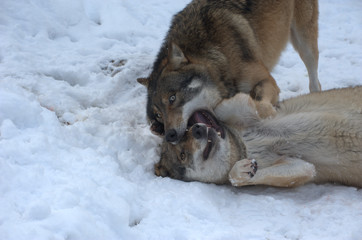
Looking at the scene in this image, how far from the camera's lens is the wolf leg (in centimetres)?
321

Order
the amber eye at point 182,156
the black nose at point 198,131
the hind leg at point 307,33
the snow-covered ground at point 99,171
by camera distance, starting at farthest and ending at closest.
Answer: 1. the hind leg at point 307,33
2. the amber eye at point 182,156
3. the black nose at point 198,131
4. the snow-covered ground at point 99,171

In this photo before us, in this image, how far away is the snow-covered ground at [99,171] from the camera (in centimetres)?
232

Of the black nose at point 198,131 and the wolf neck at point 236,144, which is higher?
the black nose at point 198,131

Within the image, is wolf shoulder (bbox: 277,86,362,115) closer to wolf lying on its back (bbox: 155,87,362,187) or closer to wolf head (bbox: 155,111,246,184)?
wolf lying on its back (bbox: 155,87,362,187)

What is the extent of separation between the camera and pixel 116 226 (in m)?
2.32

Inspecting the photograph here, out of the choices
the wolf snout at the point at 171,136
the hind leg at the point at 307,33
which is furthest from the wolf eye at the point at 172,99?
the hind leg at the point at 307,33

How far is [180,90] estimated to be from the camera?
3.80 m

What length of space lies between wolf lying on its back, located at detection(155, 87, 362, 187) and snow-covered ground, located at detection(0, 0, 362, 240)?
0.19 metres

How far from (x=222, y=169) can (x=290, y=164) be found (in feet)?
2.31

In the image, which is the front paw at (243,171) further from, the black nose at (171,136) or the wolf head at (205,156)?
the black nose at (171,136)

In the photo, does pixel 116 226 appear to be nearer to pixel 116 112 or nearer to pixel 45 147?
pixel 45 147

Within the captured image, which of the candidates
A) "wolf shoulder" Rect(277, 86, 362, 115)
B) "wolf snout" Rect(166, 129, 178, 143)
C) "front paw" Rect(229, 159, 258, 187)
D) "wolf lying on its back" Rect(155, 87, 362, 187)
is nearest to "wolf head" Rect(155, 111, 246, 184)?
"wolf lying on its back" Rect(155, 87, 362, 187)

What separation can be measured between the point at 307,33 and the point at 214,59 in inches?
84.7

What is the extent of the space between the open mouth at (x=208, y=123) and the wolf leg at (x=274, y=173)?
1.33 ft
